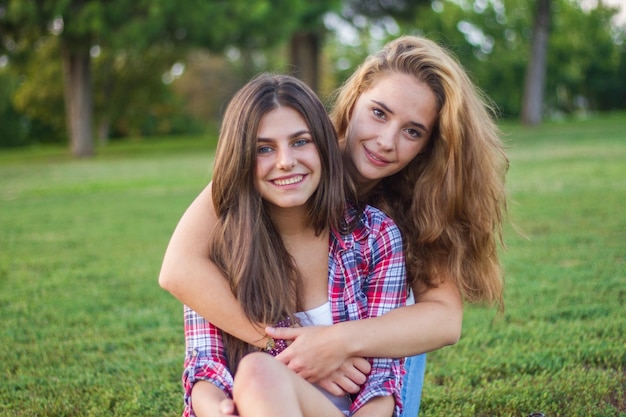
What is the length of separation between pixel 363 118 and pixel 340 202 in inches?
18.0

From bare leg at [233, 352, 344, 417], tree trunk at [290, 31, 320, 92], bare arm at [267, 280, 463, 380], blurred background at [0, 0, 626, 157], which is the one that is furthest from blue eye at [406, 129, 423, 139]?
tree trunk at [290, 31, 320, 92]

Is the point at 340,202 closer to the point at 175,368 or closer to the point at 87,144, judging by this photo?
the point at 175,368

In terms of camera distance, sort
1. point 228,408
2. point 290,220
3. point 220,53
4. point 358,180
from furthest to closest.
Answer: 1. point 220,53
2. point 358,180
3. point 290,220
4. point 228,408

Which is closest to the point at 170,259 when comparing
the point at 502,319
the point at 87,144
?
the point at 502,319

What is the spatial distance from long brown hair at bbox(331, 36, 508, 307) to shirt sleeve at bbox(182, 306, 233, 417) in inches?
A: 29.2

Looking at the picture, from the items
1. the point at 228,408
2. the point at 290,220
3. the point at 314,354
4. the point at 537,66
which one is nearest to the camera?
the point at 228,408

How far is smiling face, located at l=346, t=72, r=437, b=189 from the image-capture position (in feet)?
8.82

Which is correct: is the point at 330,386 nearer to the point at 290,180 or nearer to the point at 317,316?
the point at 317,316

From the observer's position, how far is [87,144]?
22219 mm

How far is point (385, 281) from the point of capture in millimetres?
2418

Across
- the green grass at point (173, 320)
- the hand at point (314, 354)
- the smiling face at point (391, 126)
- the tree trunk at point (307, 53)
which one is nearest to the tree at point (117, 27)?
the tree trunk at point (307, 53)

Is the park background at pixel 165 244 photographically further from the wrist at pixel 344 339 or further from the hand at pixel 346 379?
the wrist at pixel 344 339

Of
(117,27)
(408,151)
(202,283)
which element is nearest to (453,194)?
(408,151)

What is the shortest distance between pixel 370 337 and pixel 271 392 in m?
0.46
